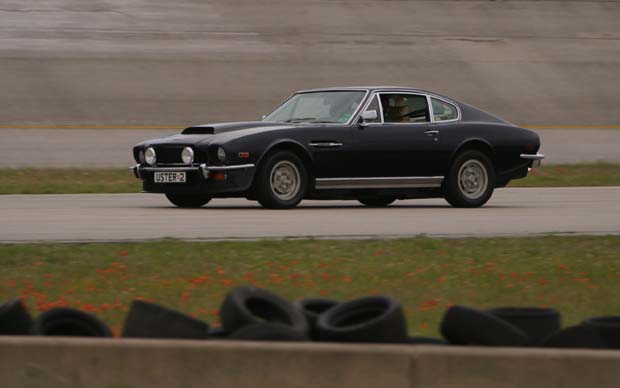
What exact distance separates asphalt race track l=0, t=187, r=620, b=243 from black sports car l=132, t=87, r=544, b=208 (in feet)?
0.84

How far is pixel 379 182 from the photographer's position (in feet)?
44.1

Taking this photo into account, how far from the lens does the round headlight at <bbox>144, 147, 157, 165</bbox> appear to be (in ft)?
42.7

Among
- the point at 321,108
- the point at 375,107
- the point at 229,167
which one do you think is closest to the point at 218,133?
the point at 229,167

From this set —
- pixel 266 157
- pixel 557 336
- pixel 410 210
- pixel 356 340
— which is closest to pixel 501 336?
pixel 557 336

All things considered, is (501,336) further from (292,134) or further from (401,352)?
(292,134)

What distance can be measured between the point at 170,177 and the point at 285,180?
1.19 m

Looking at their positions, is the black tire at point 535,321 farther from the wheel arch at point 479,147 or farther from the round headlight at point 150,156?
the wheel arch at point 479,147

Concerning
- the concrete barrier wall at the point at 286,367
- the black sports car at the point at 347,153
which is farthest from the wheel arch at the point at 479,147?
the concrete barrier wall at the point at 286,367

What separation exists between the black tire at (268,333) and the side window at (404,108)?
8.95m

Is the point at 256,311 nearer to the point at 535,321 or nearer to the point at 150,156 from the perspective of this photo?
the point at 535,321

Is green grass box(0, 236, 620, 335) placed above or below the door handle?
below

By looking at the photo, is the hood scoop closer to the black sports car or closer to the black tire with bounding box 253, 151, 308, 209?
the black sports car

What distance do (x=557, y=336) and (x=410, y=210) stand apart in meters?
8.72

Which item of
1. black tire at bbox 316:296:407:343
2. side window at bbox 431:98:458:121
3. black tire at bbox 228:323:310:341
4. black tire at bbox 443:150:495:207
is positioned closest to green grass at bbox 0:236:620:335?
black tire at bbox 316:296:407:343
